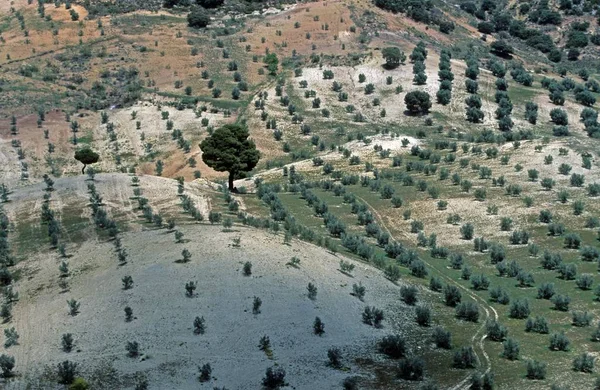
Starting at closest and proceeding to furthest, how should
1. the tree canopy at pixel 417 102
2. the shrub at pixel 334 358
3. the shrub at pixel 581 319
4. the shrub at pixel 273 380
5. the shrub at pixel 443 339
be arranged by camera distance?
1. the shrub at pixel 273 380
2. the shrub at pixel 334 358
3. the shrub at pixel 443 339
4. the shrub at pixel 581 319
5. the tree canopy at pixel 417 102

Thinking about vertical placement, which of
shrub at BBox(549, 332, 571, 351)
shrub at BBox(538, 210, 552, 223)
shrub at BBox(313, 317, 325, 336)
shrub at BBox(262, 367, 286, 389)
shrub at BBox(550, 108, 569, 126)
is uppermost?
shrub at BBox(262, 367, 286, 389)

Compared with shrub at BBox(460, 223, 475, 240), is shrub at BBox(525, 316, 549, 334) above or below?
above

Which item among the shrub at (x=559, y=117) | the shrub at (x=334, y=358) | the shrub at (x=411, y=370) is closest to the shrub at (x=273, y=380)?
the shrub at (x=334, y=358)

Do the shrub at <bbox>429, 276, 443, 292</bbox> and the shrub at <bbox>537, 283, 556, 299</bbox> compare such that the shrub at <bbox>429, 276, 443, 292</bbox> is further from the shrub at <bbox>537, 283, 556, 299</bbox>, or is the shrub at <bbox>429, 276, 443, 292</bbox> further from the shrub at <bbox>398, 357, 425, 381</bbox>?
the shrub at <bbox>398, 357, 425, 381</bbox>

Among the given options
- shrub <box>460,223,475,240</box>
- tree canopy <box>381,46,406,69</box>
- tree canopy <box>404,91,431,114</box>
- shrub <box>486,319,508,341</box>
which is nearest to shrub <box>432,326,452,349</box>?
shrub <box>486,319,508,341</box>

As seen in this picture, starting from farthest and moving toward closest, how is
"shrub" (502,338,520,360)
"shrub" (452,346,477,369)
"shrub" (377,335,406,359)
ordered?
"shrub" (502,338,520,360), "shrub" (377,335,406,359), "shrub" (452,346,477,369)

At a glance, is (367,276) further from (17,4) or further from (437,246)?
(17,4)

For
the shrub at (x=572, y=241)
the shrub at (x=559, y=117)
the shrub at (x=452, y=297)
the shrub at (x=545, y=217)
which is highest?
the shrub at (x=452, y=297)

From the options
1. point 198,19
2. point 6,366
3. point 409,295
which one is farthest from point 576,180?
point 198,19

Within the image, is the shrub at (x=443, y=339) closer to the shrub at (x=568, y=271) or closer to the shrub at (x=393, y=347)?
the shrub at (x=393, y=347)

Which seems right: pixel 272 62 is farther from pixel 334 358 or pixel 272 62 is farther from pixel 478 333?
pixel 334 358
